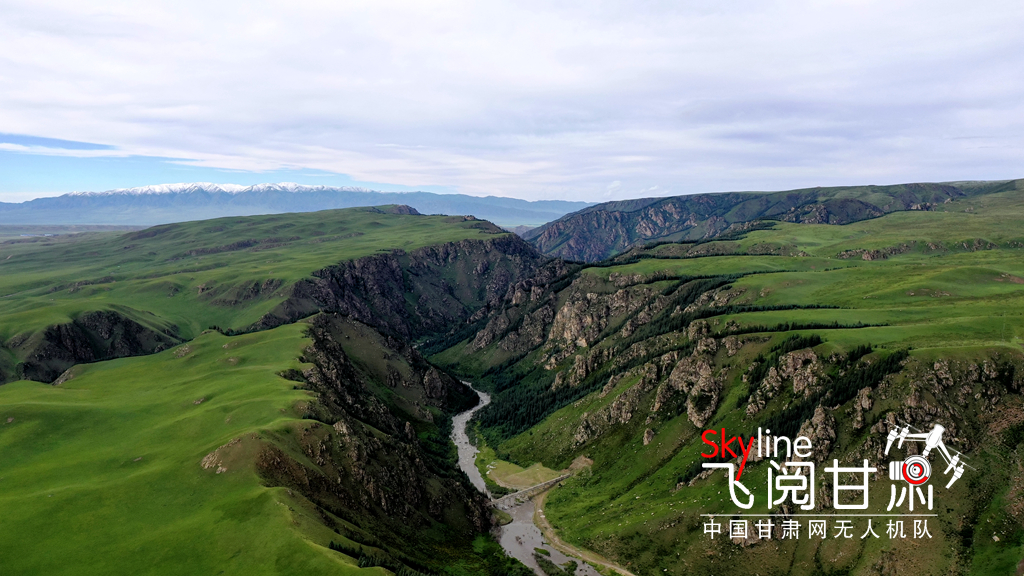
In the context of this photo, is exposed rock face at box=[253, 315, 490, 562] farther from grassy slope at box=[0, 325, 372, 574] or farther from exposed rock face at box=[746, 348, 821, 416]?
exposed rock face at box=[746, 348, 821, 416]

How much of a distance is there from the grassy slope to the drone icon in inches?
4738

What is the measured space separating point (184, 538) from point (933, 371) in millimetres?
170846

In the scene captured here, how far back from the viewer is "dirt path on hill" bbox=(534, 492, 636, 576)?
133000 mm

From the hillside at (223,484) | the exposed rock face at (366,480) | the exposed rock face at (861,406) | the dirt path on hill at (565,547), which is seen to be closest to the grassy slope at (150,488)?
A: the hillside at (223,484)

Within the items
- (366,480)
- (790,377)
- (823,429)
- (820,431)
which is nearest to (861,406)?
(823,429)

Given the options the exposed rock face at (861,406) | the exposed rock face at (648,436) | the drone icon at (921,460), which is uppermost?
the exposed rock face at (861,406)

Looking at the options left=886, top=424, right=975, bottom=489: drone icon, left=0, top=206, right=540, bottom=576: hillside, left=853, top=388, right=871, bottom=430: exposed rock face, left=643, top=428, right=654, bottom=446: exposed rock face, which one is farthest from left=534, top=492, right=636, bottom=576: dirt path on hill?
left=853, top=388, right=871, bottom=430: exposed rock face

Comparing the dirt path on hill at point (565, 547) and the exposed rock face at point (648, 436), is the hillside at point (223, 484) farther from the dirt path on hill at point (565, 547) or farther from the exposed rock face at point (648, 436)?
the exposed rock face at point (648, 436)

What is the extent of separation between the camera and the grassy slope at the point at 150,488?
90312 millimetres

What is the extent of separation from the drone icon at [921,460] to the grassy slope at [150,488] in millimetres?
120346

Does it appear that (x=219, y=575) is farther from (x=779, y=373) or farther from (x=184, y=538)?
(x=779, y=373)

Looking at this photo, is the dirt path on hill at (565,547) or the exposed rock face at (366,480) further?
the dirt path on hill at (565,547)

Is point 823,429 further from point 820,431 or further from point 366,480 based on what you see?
point 366,480

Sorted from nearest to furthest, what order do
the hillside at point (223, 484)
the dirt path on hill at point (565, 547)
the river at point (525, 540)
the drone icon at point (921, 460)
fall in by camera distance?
the hillside at point (223, 484), the drone icon at point (921, 460), the dirt path on hill at point (565, 547), the river at point (525, 540)
